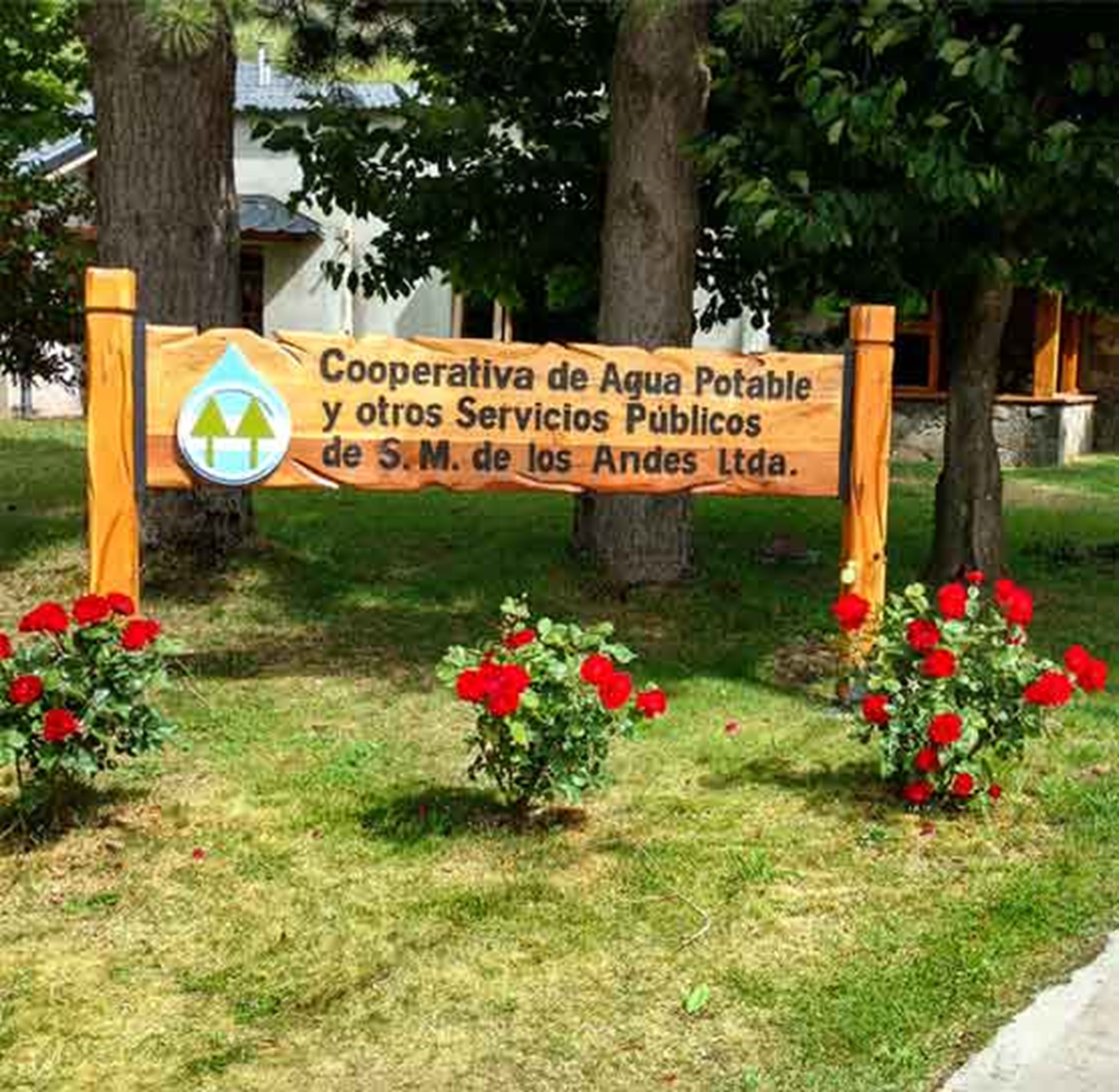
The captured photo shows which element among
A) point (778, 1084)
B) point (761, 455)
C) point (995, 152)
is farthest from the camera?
point (995, 152)

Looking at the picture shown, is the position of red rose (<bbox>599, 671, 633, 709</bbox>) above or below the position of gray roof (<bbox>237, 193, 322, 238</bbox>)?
below

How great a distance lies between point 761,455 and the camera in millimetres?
6109

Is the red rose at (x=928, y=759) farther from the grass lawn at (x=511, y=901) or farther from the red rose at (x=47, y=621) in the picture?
the red rose at (x=47, y=621)

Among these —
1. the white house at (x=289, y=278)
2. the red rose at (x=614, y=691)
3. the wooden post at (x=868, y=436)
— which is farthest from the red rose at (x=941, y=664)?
the white house at (x=289, y=278)

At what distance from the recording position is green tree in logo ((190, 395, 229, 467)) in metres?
5.51

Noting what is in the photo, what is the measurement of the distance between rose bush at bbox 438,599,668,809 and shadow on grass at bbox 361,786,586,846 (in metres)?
0.10

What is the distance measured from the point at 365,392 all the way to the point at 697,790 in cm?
201

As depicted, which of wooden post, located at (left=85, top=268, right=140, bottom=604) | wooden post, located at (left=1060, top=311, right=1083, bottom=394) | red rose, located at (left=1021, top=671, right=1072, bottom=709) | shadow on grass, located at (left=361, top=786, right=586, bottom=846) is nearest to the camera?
red rose, located at (left=1021, top=671, right=1072, bottom=709)

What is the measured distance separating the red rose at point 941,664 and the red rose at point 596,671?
107 centimetres

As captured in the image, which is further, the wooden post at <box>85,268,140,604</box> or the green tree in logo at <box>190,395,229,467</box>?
the green tree in logo at <box>190,395,229,467</box>

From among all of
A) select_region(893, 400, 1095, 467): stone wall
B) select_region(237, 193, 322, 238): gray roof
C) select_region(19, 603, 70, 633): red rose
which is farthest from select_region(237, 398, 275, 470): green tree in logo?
select_region(237, 193, 322, 238): gray roof

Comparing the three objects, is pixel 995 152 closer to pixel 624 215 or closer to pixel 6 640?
pixel 624 215

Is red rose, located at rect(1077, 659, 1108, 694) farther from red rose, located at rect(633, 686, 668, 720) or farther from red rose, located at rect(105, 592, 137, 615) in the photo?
red rose, located at rect(105, 592, 137, 615)

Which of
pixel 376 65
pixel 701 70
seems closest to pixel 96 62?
pixel 376 65
